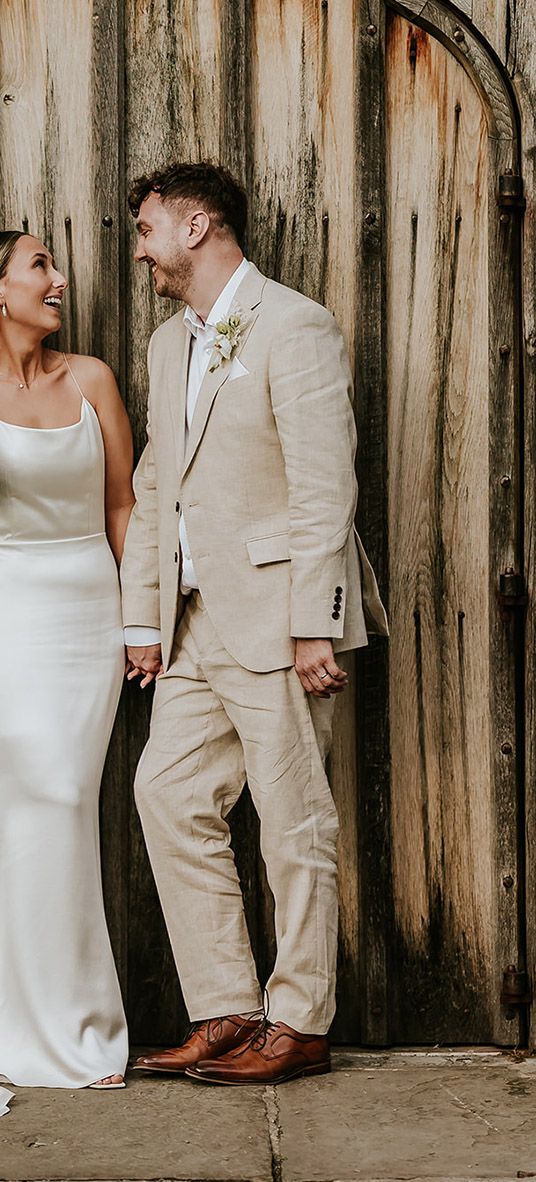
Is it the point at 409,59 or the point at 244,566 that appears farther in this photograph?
the point at 409,59

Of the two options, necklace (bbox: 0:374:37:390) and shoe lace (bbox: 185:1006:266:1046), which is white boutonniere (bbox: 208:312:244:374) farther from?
shoe lace (bbox: 185:1006:266:1046)

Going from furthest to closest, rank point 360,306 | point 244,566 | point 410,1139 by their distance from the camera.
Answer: point 360,306
point 244,566
point 410,1139

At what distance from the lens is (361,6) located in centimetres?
407

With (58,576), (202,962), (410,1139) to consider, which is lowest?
(410,1139)

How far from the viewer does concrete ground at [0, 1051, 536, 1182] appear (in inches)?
124

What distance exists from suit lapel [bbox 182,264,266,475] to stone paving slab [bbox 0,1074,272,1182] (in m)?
1.57

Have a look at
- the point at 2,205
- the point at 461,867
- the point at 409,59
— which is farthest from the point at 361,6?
the point at 461,867

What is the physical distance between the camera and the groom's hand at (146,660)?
13.0ft

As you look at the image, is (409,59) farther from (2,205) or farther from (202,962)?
(202,962)

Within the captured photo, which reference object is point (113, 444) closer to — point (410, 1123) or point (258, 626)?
point (258, 626)

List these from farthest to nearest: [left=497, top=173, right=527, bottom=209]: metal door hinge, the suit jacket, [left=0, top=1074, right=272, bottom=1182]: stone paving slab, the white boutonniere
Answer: [left=497, top=173, right=527, bottom=209]: metal door hinge, the white boutonniere, the suit jacket, [left=0, top=1074, right=272, bottom=1182]: stone paving slab

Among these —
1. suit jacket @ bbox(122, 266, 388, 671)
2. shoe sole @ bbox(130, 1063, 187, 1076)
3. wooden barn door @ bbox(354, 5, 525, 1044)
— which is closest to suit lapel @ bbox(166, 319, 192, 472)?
suit jacket @ bbox(122, 266, 388, 671)

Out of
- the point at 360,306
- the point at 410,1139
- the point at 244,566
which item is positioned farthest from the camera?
the point at 360,306

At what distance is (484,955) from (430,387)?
5.28ft
